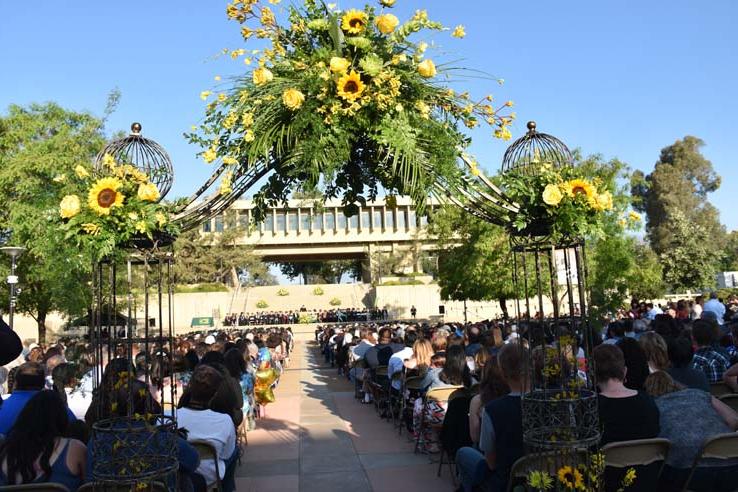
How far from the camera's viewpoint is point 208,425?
5.14 m

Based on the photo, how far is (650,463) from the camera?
403 cm

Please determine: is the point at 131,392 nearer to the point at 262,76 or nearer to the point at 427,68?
the point at 262,76

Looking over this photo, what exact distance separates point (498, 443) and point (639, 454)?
881 millimetres

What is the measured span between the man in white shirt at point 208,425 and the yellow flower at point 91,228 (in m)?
1.62

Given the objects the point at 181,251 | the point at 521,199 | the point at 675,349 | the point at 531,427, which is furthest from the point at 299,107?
the point at 181,251

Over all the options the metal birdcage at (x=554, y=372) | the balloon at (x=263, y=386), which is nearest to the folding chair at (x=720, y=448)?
the metal birdcage at (x=554, y=372)

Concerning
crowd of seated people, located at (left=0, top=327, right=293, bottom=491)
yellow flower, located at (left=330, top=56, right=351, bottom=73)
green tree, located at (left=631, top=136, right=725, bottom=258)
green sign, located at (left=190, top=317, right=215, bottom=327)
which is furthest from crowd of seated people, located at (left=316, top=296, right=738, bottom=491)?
green tree, located at (left=631, top=136, right=725, bottom=258)

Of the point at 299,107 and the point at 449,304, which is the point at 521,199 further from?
the point at 449,304

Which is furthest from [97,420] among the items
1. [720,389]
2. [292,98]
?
[720,389]

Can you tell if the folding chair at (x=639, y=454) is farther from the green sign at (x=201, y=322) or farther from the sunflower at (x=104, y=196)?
the green sign at (x=201, y=322)

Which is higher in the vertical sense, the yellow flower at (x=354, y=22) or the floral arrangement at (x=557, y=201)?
the yellow flower at (x=354, y=22)

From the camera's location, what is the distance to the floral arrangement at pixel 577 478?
387cm

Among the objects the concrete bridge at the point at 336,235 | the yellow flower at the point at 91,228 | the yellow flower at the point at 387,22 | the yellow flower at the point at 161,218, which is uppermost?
the concrete bridge at the point at 336,235

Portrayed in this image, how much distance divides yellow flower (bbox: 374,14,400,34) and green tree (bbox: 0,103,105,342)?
56.6ft
